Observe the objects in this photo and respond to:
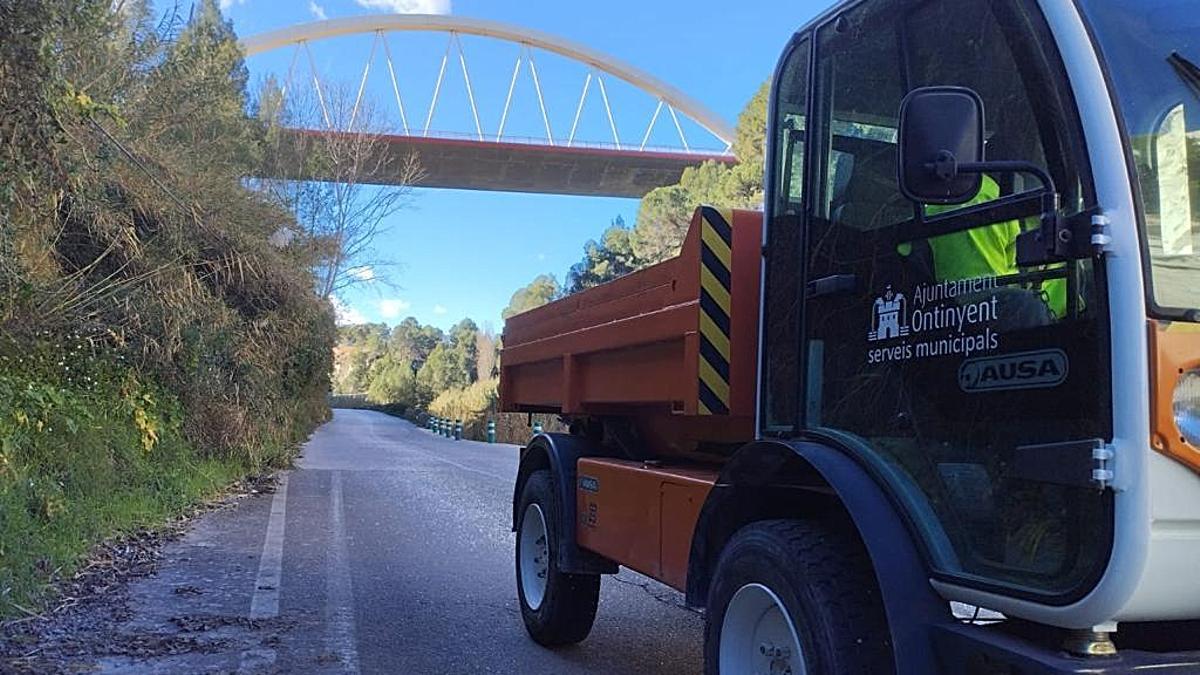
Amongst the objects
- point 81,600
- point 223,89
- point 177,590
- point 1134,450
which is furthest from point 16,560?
point 223,89

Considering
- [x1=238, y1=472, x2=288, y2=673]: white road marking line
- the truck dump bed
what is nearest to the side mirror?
the truck dump bed

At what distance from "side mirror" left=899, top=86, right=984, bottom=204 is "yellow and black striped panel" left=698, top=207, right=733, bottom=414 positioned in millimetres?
1631

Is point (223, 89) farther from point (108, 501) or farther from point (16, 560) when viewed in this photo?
point (16, 560)

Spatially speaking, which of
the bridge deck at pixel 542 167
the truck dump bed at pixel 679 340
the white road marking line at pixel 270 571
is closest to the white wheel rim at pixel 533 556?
the truck dump bed at pixel 679 340

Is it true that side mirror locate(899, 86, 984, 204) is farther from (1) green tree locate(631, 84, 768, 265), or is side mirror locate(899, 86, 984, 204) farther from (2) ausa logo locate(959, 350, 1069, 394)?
(1) green tree locate(631, 84, 768, 265)

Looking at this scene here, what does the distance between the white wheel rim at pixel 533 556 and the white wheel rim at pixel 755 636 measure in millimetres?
2758

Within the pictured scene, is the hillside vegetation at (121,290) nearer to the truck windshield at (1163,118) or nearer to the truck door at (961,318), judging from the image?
the truck door at (961,318)

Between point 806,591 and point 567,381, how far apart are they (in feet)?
10.2

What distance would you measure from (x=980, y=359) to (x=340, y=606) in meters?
5.42

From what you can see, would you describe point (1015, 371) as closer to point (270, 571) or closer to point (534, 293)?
point (270, 571)

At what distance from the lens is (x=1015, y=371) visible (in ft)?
8.31

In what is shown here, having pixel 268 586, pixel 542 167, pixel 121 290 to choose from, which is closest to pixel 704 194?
pixel 542 167

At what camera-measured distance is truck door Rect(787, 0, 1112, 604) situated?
93.3 inches

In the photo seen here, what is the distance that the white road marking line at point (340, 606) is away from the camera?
5629 mm
